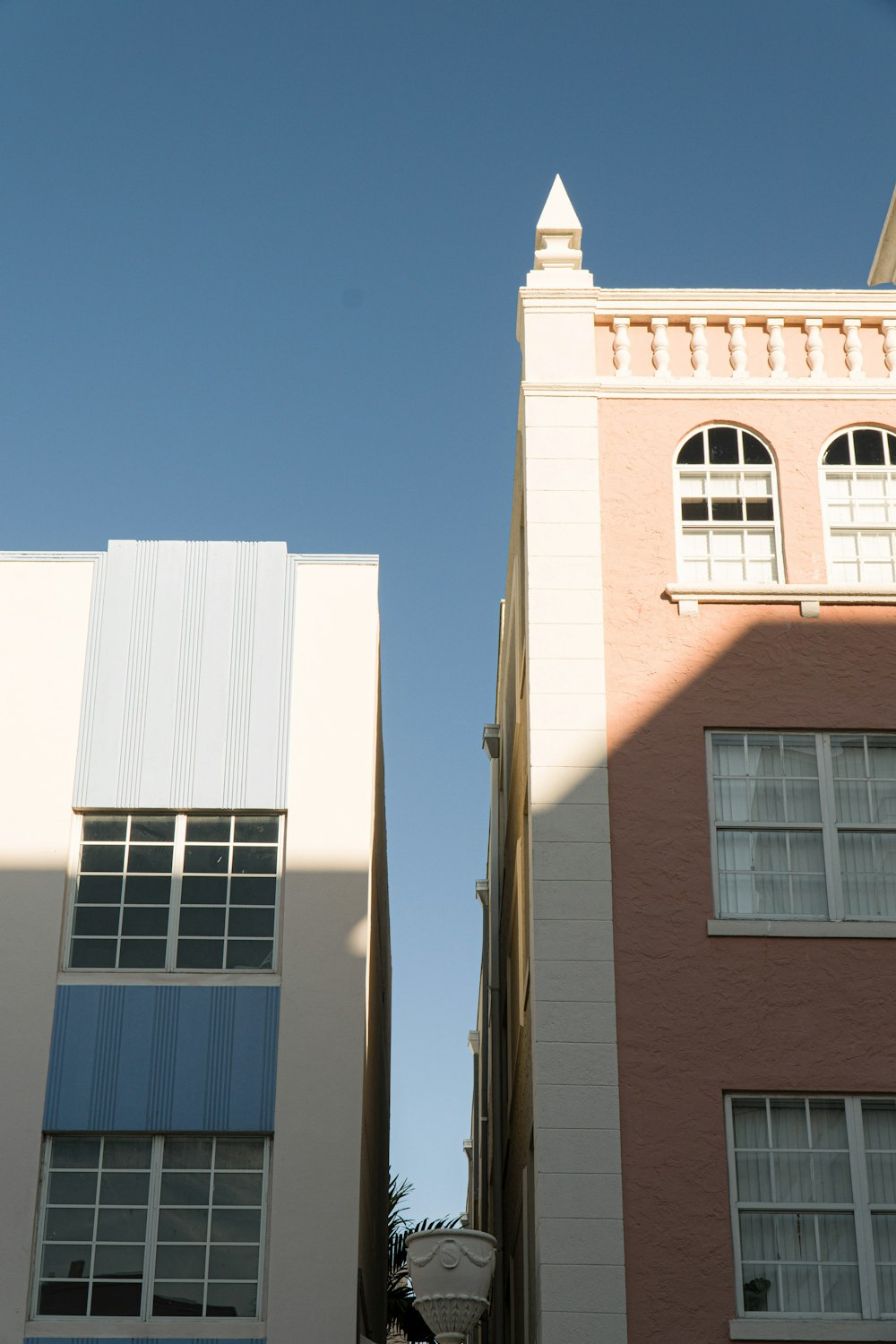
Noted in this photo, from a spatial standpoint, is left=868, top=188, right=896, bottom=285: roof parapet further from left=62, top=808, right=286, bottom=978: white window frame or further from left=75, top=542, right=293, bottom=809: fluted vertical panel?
left=62, top=808, right=286, bottom=978: white window frame

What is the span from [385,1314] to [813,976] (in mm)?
14670

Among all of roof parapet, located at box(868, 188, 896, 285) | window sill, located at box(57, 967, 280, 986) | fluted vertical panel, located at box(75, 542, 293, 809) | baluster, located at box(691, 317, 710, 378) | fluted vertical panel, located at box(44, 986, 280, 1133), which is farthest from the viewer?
roof parapet, located at box(868, 188, 896, 285)

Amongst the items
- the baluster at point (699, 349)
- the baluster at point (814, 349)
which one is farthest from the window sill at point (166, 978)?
the baluster at point (814, 349)

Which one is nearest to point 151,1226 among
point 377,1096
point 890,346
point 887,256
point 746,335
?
point 377,1096

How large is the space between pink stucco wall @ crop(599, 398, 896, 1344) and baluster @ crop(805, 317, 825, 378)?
0.39 metres

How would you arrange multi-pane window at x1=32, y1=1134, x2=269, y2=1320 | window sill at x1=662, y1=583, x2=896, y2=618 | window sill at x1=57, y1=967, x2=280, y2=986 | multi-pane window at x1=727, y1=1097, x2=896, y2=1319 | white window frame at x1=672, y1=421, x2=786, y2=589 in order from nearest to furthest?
multi-pane window at x1=727, y1=1097, x2=896, y2=1319
multi-pane window at x1=32, y1=1134, x2=269, y2=1320
window sill at x1=662, y1=583, x2=896, y2=618
white window frame at x1=672, y1=421, x2=786, y2=589
window sill at x1=57, y1=967, x2=280, y2=986

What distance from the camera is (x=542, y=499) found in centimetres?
1562

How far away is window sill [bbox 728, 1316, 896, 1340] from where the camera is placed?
12.4 m

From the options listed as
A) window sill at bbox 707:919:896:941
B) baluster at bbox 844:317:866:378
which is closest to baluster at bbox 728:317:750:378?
baluster at bbox 844:317:866:378

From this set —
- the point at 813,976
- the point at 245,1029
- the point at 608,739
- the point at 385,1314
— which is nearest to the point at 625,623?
the point at 608,739

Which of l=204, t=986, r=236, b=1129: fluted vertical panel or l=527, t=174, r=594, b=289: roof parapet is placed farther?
l=527, t=174, r=594, b=289: roof parapet

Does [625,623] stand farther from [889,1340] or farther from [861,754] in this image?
[889,1340]

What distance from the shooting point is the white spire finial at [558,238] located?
16.8 meters

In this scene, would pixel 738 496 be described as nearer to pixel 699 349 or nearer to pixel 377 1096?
pixel 699 349
